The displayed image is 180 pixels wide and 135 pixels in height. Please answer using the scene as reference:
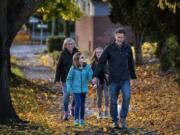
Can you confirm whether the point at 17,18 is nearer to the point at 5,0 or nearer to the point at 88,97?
the point at 5,0

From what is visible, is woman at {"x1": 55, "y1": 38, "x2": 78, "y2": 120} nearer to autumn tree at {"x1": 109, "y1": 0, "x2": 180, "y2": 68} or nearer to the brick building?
autumn tree at {"x1": 109, "y1": 0, "x2": 180, "y2": 68}

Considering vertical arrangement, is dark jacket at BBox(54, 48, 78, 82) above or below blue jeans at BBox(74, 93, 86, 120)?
above

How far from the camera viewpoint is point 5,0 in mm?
11750

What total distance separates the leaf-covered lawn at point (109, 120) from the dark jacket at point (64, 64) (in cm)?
100

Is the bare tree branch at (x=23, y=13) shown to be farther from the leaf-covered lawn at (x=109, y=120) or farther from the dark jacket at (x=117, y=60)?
the leaf-covered lawn at (x=109, y=120)

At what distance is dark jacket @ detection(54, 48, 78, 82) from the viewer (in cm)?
1338

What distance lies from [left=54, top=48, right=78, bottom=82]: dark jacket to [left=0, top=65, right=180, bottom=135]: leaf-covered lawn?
995 mm


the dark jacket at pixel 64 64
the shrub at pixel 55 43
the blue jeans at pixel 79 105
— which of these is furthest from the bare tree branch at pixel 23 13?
the shrub at pixel 55 43

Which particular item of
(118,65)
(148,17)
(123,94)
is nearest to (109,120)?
(123,94)

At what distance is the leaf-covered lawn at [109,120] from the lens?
1152 centimetres

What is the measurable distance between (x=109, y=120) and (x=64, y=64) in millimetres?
1569

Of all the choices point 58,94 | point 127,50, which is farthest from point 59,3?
point 127,50

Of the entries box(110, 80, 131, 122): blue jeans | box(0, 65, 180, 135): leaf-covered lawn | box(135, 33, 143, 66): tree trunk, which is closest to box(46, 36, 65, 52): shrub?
box(135, 33, 143, 66): tree trunk

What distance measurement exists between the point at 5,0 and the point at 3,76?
4.88ft
